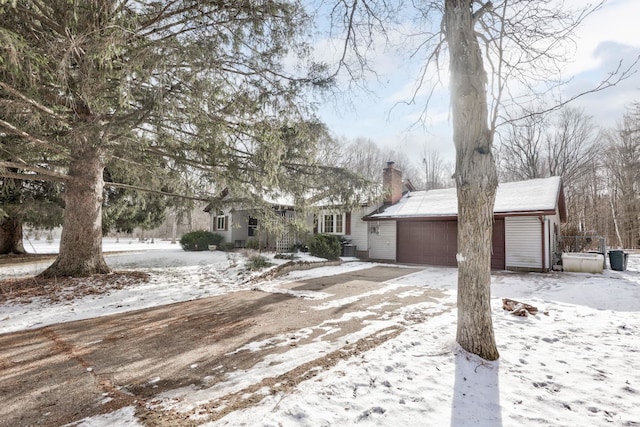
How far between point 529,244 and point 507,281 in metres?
3.54

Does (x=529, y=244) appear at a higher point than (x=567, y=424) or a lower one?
higher

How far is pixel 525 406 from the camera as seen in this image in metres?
2.69

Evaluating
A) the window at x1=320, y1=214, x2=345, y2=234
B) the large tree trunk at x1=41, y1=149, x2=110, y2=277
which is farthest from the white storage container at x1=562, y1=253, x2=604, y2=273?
the large tree trunk at x1=41, y1=149, x2=110, y2=277

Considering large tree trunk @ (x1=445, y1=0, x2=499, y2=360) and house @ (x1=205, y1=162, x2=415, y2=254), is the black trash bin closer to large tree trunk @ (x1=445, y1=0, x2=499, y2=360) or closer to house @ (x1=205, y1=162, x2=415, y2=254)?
house @ (x1=205, y1=162, x2=415, y2=254)

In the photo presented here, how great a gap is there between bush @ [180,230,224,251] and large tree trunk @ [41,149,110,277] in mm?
11206

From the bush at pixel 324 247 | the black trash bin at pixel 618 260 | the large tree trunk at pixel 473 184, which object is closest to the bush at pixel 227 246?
the bush at pixel 324 247

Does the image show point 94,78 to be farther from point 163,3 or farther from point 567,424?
point 567,424

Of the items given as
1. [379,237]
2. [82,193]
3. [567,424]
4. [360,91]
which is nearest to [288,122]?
[360,91]

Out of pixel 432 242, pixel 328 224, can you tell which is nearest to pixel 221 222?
pixel 328 224

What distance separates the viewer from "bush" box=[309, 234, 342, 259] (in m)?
14.5

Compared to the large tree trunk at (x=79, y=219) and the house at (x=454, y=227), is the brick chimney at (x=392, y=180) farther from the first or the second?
the large tree trunk at (x=79, y=219)

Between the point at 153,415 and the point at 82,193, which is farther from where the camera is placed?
the point at 82,193

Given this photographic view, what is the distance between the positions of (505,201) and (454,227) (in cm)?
235

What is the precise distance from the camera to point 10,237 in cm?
1562
